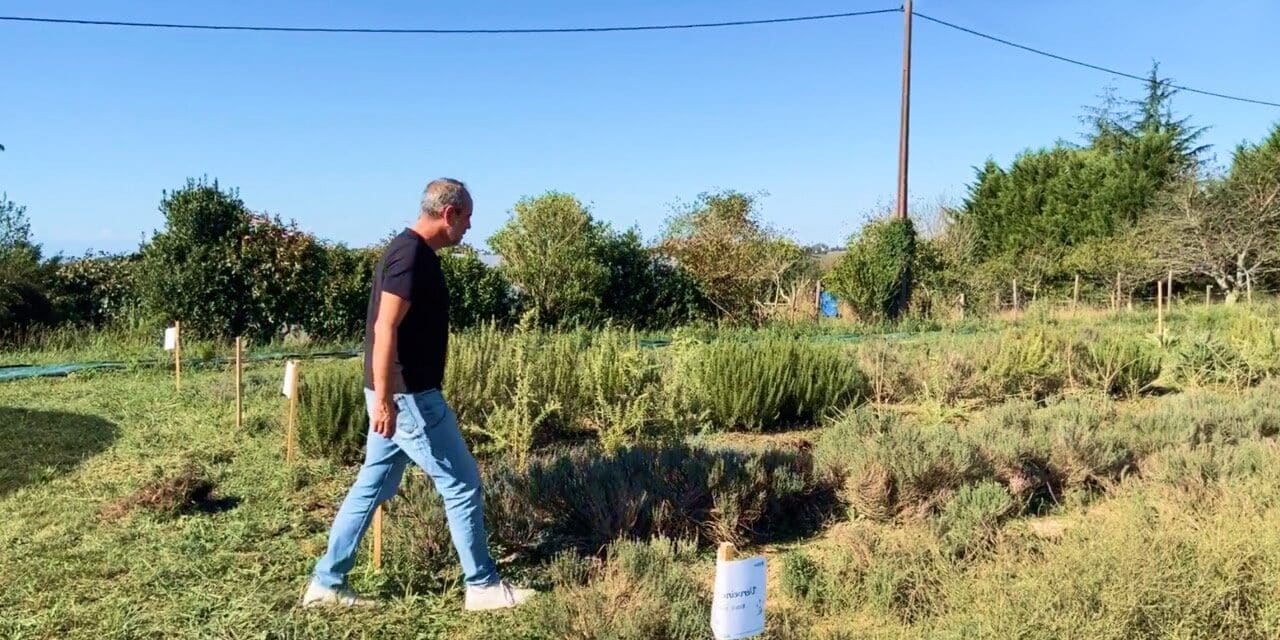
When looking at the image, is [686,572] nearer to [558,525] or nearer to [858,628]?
[858,628]

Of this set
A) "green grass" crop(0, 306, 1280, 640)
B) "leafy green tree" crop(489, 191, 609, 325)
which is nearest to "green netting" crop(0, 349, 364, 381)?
"green grass" crop(0, 306, 1280, 640)

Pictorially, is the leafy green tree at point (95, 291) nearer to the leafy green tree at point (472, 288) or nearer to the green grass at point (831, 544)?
the leafy green tree at point (472, 288)

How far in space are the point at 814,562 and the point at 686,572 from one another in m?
0.62

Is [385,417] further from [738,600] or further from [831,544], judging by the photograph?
[831,544]

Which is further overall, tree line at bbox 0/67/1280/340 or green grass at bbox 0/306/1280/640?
tree line at bbox 0/67/1280/340

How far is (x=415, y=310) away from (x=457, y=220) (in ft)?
1.16

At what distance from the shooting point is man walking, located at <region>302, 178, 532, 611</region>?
2916 millimetres

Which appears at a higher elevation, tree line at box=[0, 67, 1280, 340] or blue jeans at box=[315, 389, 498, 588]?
tree line at box=[0, 67, 1280, 340]

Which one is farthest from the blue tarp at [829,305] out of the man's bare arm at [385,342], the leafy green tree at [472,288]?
the man's bare arm at [385,342]

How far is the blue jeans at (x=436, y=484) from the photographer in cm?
306

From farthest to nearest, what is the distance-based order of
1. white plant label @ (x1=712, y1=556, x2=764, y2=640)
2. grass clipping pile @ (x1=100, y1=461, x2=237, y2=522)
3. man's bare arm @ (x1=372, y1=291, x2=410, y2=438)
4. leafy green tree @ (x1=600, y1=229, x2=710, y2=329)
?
leafy green tree @ (x1=600, y1=229, x2=710, y2=329) → grass clipping pile @ (x1=100, y1=461, x2=237, y2=522) → man's bare arm @ (x1=372, y1=291, x2=410, y2=438) → white plant label @ (x1=712, y1=556, x2=764, y2=640)

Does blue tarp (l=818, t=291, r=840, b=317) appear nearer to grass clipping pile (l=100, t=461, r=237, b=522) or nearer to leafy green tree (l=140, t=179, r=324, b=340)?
leafy green tree (l=140, t=179, r=324, b=340)

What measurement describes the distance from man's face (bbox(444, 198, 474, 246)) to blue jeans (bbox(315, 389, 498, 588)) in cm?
53

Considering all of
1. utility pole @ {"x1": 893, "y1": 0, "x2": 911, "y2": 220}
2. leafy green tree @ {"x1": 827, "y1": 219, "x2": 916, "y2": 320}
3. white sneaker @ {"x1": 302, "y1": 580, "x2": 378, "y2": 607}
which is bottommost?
white sneaker @ {"x1": 302, "y1": 580, "x2": 378, "y2": 607}
